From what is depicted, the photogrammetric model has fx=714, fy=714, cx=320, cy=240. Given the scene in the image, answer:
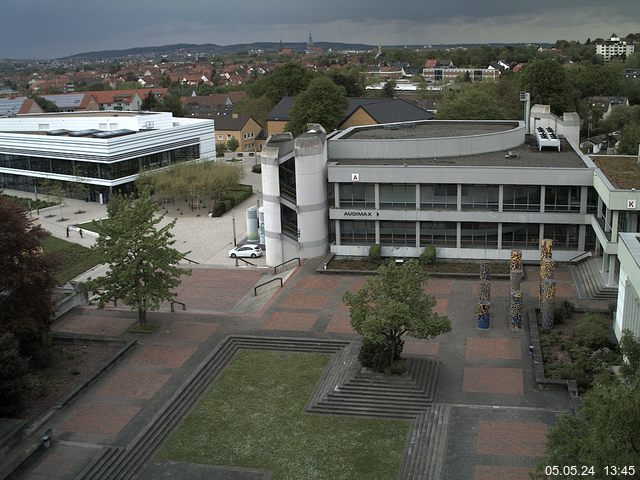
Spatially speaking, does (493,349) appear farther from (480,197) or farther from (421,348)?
(480,197)

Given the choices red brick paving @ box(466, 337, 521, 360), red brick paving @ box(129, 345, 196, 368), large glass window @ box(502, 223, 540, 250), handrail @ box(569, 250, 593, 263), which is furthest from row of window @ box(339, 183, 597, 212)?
red brick paving @ box(129, 345, 196, 368)

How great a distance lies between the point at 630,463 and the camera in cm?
1449

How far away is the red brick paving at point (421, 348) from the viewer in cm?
3125

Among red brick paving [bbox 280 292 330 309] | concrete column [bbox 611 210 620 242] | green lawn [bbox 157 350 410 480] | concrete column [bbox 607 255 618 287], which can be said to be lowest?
green lawn [bbox 157 350 410 480]

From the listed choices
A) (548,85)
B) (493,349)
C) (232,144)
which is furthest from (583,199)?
(232,144)

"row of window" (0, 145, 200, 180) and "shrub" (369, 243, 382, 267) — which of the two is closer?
"shrub" (369, 243, 382, 267)

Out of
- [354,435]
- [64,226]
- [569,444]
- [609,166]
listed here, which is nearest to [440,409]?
[354,435]

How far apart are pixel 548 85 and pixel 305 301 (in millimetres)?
60593

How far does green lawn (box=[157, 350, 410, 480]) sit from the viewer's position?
23.5 meters

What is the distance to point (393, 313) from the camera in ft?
89.2

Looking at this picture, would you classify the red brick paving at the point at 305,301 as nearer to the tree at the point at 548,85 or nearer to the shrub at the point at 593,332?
the shrub at the point at 593,332

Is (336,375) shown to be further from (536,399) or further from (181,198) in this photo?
(181,198)

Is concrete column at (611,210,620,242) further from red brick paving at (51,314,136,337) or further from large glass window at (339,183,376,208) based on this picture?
red brick paving at (51,314,136,337)

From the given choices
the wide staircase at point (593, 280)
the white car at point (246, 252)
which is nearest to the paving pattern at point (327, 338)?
the wide staircase at point (593, 280)
